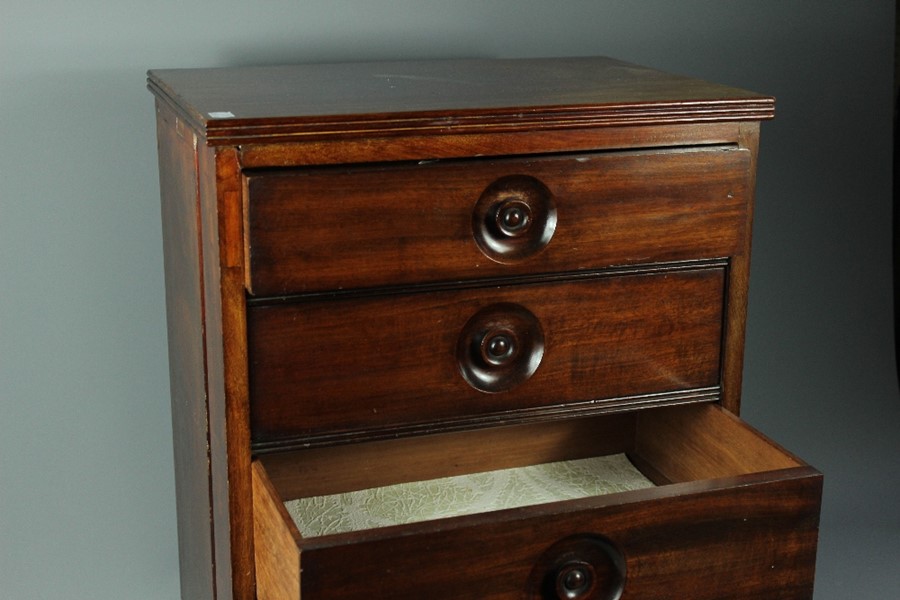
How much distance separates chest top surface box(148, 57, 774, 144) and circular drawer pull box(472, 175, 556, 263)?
0.18ft

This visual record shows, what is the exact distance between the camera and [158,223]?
1391 mm

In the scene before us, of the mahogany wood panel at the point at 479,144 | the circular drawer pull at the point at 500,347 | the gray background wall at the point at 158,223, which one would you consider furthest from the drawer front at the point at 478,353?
the gray background wall at the point at 158,223

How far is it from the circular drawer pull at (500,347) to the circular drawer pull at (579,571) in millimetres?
191

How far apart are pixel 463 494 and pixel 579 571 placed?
1.08 ft

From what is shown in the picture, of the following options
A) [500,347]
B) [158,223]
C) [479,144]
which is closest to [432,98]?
[479,144]

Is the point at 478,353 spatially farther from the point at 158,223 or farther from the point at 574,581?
the point at 158,223

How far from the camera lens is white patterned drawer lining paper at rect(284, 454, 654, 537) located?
124cm

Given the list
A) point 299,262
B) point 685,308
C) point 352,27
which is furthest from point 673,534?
point 352,27

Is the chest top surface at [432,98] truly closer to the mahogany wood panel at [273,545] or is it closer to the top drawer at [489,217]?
the top drawer at [489,217]

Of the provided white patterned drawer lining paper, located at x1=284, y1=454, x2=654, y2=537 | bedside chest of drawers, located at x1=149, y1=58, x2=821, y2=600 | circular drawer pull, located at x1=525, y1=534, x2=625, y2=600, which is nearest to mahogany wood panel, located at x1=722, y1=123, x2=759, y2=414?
bedside chest of drawers, located at x1=149, y1=58, x2=821, y2=600

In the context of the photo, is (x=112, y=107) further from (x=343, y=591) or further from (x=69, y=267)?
(x=343, y=591)

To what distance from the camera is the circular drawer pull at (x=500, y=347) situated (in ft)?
3.60

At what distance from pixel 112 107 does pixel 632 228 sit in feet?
1.94

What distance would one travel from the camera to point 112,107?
1.35 meters
